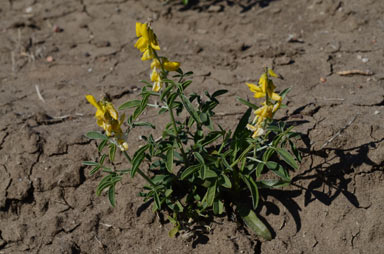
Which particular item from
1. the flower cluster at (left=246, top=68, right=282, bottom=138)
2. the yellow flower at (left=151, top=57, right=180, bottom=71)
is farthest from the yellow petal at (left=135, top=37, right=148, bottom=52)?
the flower cluster at (left=246, top=68, right=282, bottom=138)

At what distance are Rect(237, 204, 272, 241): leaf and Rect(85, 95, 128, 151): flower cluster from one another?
1.01m

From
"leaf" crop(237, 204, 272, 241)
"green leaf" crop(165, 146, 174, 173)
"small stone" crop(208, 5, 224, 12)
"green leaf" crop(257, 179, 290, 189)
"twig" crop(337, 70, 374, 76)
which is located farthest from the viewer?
"small stone" crop(208, 5, 224, 12)

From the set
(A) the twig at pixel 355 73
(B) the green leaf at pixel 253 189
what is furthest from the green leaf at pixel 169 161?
(A) the twig at pixel 355 73

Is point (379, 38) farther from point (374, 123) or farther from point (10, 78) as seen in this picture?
point (10, 78)

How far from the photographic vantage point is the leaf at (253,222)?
269cm

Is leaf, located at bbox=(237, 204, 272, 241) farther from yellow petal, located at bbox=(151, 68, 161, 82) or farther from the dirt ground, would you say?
yellow petal, located at bbox=(151, 68, 161, 82)

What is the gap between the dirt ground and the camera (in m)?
2.75

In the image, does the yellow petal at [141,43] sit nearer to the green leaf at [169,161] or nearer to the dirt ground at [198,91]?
the green leaf at [169,161]

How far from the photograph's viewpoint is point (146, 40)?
6.79 feet

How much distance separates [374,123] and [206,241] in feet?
4.88

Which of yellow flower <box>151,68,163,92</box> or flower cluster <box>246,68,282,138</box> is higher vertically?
yellow flower <box>151,68,163,92</box>

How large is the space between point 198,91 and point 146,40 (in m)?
1.65

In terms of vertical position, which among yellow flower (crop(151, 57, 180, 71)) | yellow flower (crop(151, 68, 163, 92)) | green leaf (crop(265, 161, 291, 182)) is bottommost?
green leaf (crop(265, 161, 291, 182))

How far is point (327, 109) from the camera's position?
3166 millimetres
